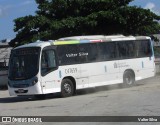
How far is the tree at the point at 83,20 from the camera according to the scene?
33250 millimetres

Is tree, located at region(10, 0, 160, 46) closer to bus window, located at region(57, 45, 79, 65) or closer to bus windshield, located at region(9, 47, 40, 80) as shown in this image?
bus window, located at region(57, 45, 79, 65)

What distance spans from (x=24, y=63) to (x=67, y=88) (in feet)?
7.57

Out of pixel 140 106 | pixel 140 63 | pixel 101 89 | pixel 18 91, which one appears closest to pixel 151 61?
pixel 140 63

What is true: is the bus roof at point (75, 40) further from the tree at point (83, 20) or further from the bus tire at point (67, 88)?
the tree at point (83, 20)

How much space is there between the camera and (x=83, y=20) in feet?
108

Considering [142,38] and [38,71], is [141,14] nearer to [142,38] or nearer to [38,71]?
[142,38]

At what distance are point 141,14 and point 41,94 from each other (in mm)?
13501

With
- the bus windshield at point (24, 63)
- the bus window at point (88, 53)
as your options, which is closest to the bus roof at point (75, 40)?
the bus window at point (88, 53)

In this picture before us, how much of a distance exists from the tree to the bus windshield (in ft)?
33.0

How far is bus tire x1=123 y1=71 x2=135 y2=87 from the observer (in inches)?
1035

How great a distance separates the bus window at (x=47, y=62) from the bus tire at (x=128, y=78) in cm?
→ 520

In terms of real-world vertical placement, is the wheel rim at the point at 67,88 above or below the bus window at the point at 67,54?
below

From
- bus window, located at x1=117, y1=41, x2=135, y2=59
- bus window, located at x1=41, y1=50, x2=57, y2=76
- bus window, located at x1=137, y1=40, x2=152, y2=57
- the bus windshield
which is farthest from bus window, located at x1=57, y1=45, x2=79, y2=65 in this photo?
bus window, located at x1=137, y1=40, x2=152, y2=57

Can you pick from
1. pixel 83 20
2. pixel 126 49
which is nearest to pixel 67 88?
pixel 126 49
